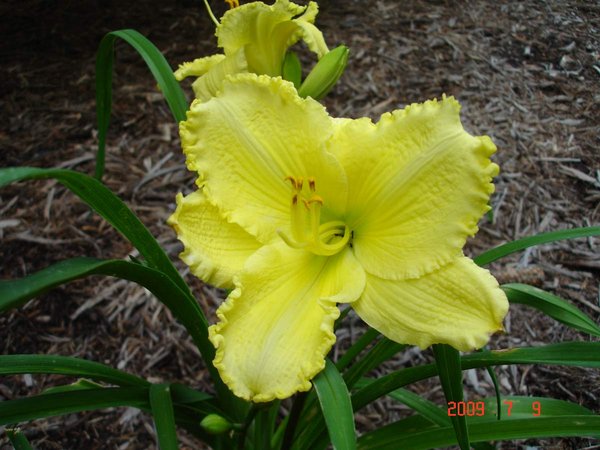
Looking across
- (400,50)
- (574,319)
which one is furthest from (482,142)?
(400,50)

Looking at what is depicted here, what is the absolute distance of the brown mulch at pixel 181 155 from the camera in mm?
1591

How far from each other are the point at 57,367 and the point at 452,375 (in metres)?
0.64

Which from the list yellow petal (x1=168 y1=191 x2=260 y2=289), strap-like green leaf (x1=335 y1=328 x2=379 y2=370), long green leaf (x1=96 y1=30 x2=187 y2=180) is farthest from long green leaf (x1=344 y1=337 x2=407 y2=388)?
long green leaf (x1=96 y1=30 x2=187 y2=180)

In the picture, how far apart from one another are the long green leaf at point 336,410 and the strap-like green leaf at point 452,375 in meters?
0.15

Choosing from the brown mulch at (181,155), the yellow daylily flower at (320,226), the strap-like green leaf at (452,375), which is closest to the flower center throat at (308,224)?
the yellow daylily flower at (320,226)

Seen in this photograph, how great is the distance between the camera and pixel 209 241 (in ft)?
2.64

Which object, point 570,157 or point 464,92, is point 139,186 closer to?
point 464,92

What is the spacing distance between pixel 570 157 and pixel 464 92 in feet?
1.83

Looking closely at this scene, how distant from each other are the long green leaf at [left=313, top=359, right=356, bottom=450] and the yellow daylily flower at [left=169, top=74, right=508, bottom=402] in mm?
38

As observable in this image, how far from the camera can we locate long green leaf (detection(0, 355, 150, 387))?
0.85 metres

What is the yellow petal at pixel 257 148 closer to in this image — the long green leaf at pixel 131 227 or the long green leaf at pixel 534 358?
the long green leaf at pixel 131 227

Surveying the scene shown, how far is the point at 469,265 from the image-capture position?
712mm

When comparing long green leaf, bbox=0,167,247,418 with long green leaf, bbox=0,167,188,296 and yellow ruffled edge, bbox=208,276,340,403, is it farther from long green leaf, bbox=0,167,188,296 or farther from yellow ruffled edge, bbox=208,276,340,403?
yellow ruffled edge, bbox=208,276,340,403

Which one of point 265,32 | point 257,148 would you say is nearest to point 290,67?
point 265,32
